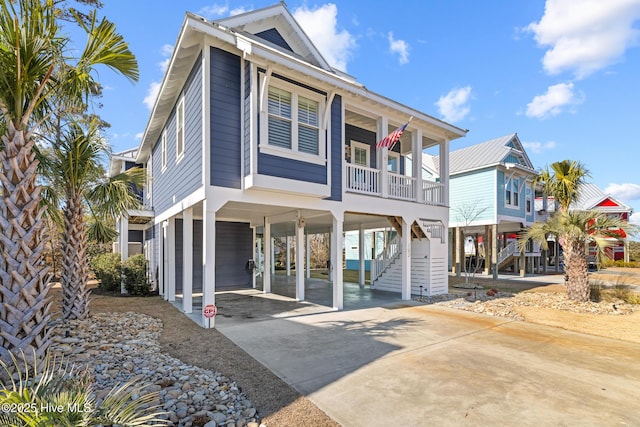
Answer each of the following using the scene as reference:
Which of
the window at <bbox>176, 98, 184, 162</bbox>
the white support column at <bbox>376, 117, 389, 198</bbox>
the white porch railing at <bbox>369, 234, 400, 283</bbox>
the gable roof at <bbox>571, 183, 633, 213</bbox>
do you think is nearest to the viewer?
the window at <bbox>176, 98, 184, 162</bbox>

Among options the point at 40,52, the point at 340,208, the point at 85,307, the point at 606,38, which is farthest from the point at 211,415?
the point at 606,38

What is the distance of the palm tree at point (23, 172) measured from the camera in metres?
3.74

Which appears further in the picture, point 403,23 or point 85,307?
point 403,23

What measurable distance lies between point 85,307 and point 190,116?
509cm

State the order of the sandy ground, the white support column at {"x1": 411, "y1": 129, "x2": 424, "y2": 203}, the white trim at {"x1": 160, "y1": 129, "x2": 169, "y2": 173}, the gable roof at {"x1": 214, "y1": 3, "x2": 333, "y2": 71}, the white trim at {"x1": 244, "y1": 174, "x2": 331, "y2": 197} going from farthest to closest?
the white trim at {"x1": 160, "y1": 129, "x2": 169, "y2": 173}, the white support column at {"x1": 411, "y1": 129, "x2": 424, "y2": 203}, the gable roof at {"x1": 214, "y1": 3, "x2": 333, "y2": 71}, the white trim at {"x1": 244, "y1": 174, "x2": 331, "y2": 197}, the sandy ground

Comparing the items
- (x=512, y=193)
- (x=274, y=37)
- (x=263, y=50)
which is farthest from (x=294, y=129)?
(x=512, y=193)

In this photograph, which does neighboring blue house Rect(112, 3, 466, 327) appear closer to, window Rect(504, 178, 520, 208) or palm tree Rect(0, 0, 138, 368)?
palm tree Rect(0, 0, 138, 368)

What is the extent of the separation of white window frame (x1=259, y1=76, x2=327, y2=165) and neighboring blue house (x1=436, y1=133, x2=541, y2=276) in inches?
508

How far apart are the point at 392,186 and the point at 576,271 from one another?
251 inches

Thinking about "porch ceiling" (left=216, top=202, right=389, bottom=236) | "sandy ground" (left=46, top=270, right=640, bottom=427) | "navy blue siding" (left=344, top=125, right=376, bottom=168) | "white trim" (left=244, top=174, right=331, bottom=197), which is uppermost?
"navy blue siding" (left=344, top=125, right=376, bottom=168)

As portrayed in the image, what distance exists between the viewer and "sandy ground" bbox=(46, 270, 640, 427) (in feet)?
11.3

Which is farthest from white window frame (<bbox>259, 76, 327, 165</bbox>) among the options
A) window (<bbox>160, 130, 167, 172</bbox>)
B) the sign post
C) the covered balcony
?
window (<bbox>160, 130, 167, 172</bbox>)

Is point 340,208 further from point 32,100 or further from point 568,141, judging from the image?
point 568,141

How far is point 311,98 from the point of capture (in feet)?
27.0
